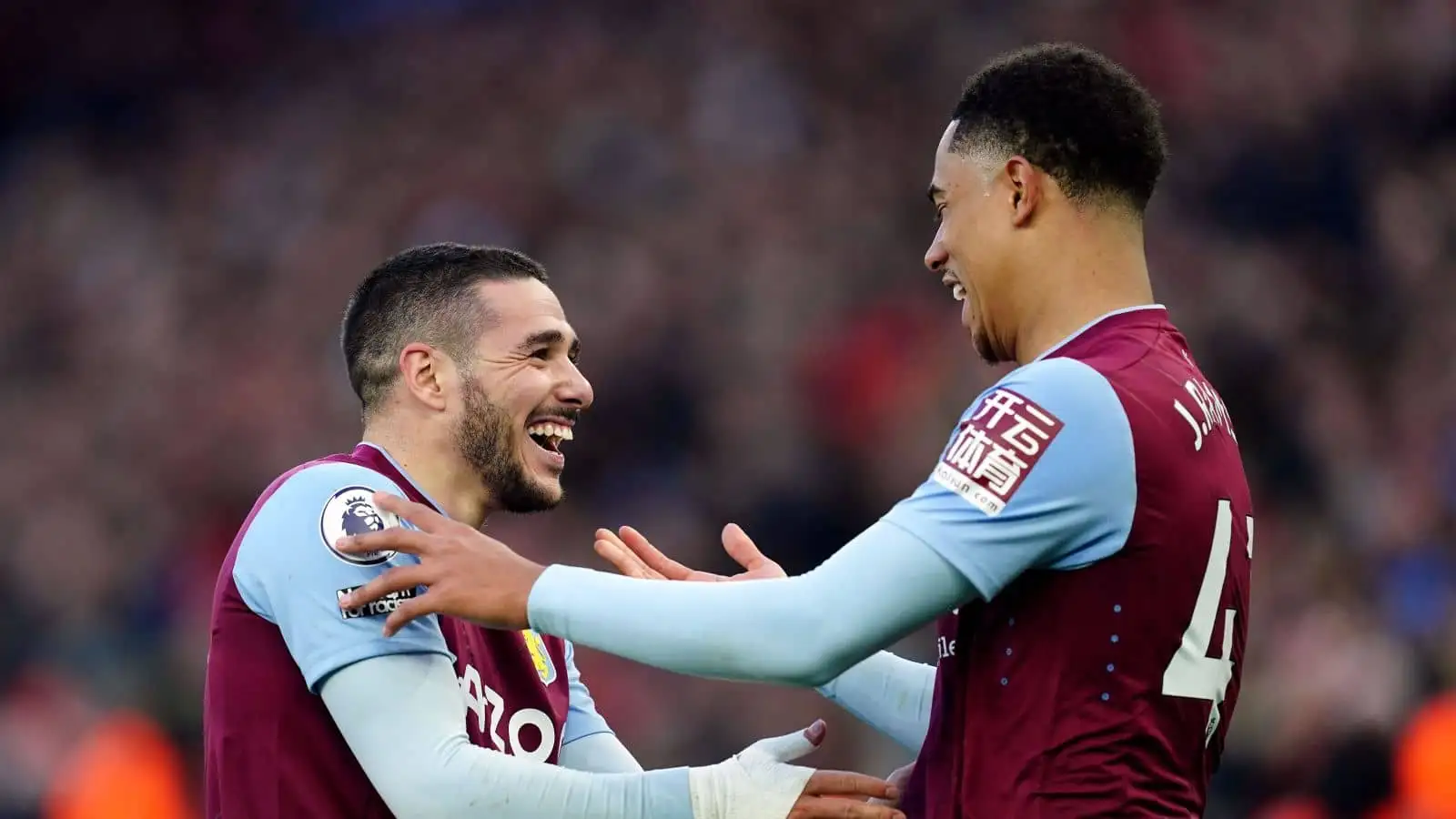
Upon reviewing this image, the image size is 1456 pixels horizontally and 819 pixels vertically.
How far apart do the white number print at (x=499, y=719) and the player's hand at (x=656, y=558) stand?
378 millimetres

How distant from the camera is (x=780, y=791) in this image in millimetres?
3418

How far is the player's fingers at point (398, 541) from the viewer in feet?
10.5

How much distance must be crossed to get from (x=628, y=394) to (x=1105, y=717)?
24.2 feet

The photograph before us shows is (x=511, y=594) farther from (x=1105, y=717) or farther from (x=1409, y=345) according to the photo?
(x=1409, y=345)

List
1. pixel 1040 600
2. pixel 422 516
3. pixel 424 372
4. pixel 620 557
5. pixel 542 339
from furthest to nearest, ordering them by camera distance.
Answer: pixel 542 339
pixel 424 372
pixel 620 557
pixel 422 516
pixel 1040 600

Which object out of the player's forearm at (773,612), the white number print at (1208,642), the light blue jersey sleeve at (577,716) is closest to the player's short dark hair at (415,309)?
the light blue jersey sleeve at (577,716)

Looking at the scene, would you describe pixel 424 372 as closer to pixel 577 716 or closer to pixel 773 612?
pixel 577 716

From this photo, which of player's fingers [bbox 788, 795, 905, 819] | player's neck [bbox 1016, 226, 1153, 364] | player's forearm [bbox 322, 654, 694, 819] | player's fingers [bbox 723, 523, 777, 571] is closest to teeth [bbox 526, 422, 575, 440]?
player's fingers [bbox 723, 523, 777, 571]

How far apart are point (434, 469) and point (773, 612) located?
3.99 ft

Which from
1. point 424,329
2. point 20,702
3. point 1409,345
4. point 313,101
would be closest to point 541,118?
point 313,101

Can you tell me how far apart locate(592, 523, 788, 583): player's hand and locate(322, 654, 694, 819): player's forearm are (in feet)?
1.61

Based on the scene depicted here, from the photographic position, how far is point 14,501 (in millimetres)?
10969

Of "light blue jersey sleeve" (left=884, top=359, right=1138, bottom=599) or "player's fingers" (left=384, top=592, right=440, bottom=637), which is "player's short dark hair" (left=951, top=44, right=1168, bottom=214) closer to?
"light blue jersey sleeve" (left=884, top=359, right=1138, bottom=599)

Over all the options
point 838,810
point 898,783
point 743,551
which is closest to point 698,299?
point 743,551
